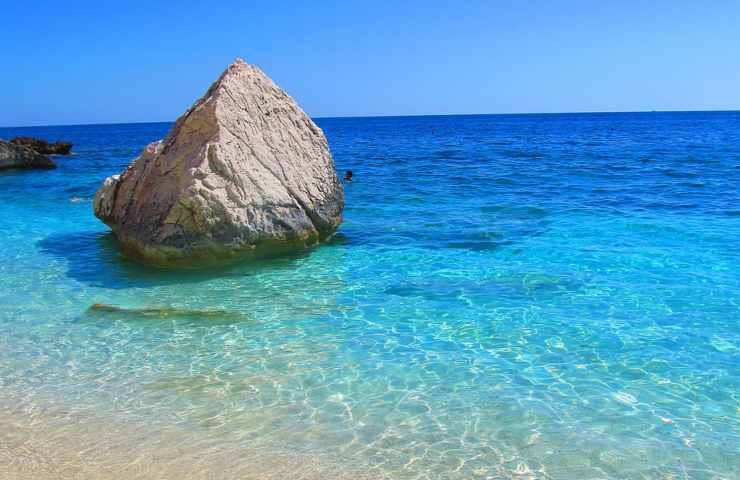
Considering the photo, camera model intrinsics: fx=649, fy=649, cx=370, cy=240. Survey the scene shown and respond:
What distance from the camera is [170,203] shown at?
35.5 feet

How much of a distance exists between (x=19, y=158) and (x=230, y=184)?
2708cm

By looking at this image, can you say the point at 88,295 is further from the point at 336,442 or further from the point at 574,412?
the point at 574,412

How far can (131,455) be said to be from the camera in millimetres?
5125

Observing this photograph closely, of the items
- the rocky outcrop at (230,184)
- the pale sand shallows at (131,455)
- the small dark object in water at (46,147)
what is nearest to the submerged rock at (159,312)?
the rocky outcrop at (230,184)

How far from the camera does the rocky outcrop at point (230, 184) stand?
1076 centimetres

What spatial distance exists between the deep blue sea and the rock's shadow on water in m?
0.06

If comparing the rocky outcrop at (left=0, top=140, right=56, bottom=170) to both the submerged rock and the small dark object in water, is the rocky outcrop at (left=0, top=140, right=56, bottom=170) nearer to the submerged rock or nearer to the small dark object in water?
the small dark object in water

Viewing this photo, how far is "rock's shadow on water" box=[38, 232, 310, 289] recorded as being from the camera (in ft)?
33.9

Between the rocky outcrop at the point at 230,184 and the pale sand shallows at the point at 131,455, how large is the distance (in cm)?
534

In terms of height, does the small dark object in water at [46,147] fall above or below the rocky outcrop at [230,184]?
below

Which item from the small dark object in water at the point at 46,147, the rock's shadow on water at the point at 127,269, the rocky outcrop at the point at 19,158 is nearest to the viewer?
the rock's shadow on water at the point at 127,269

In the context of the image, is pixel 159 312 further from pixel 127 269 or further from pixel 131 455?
pixel 131 455

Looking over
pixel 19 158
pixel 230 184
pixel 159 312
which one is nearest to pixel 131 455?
pixel 159 312

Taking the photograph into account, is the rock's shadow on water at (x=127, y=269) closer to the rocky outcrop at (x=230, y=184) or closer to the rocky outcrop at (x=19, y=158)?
the rocky outcrop at (x=230, y=184)
